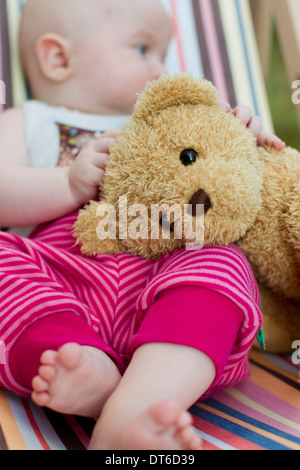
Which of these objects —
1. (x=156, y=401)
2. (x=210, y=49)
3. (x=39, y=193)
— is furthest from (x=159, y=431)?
(x=210, y=49)

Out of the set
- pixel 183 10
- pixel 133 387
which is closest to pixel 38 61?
pixel 183 10

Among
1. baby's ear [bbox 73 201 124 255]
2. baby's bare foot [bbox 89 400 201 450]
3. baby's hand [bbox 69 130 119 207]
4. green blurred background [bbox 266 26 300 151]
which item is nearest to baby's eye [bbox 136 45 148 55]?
baby's hand [bbox 69 130 119 207]

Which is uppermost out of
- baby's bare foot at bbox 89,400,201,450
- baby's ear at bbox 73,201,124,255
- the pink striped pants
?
baby's ear at bbox 73,201,124,255

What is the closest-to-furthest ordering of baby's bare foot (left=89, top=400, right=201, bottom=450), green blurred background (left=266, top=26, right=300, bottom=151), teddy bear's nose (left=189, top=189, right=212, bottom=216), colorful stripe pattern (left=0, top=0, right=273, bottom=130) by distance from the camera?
baby's bare foot (left=89, top=400, right=201, bottom=450) < teddy bear's nose (left=189, top=189, right=212, bottom=216) < colorful stripe pattern (left=0, top=0, right=273, bottom=130) < green blurred background (left=266, top=26, right=300, bottom=151)

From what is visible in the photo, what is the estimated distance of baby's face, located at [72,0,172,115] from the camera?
853mm

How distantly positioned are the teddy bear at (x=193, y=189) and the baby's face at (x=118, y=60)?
0.28m

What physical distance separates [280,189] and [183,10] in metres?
0.67

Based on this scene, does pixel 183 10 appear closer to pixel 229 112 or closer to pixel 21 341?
pixel 229 112

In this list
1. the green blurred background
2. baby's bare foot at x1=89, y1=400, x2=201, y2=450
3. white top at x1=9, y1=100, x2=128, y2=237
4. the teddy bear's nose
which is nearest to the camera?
baby's bare foot at x1=89, y1=400, x2=201, y2=450

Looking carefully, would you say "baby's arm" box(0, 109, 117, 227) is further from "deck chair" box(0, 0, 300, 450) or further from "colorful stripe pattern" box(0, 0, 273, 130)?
"colorful stripe pattern" box(0, 0, 273, 130)

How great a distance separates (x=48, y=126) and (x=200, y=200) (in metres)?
0.40

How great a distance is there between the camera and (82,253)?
0.62 meters

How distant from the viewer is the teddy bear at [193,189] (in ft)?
1.72

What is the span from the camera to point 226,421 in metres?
0.54
